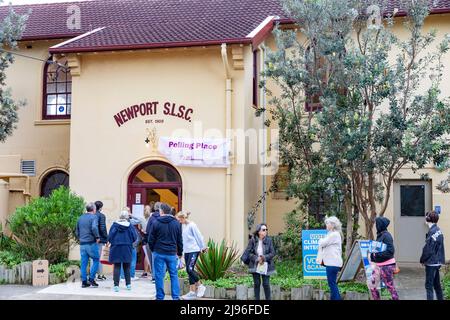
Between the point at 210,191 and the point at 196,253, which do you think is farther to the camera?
the point at 210,191

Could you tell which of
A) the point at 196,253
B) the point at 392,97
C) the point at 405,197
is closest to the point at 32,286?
the point at 196,253

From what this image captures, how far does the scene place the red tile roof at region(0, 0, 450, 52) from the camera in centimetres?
1534

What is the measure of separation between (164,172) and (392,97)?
5785 millimetres

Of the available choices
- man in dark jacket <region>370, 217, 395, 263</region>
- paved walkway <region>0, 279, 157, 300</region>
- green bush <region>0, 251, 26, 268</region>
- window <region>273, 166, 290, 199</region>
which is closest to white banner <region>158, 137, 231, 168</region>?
window <region>273, 166, 290, 199</region>

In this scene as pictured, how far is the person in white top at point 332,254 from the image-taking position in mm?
10641

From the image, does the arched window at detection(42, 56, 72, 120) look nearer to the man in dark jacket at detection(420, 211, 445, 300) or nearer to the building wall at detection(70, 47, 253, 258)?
the building wall at detection(70, 47, 253, 258)

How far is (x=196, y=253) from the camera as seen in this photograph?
11945mm

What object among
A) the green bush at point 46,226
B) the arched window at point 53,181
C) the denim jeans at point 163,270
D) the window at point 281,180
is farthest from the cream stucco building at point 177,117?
the denim jeans at point 163,270

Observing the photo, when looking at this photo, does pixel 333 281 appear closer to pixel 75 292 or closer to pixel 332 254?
pixel 332 254

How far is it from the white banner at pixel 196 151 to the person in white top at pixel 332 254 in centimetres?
450

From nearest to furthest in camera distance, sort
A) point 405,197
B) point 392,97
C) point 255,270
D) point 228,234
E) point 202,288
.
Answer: point 255,270, point 202,288, point 392,97, point 228,234, point 405,197

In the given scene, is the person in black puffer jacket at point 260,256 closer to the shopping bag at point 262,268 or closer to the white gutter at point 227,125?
the shopping bag at point 262,268

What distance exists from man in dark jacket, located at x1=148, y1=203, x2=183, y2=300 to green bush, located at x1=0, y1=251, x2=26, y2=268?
422 cm

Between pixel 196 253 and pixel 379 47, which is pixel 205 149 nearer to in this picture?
pixel 196 253
